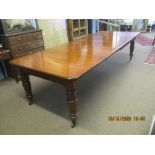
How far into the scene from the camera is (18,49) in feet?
8.34

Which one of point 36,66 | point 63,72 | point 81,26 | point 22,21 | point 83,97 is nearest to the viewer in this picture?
point 63,72

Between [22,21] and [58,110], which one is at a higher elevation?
[22,21]

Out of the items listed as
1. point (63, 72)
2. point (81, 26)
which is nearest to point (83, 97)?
point (63, 72)

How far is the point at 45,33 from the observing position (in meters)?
3.36

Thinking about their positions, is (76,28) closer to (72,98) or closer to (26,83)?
(26,83)

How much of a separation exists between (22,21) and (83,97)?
5.41 feet

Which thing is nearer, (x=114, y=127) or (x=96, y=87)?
(x=114, y=127)

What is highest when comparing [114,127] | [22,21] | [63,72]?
[22,21]

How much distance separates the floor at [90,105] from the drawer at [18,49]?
51cm

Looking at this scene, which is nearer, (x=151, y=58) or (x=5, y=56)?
(x=5, y=56)

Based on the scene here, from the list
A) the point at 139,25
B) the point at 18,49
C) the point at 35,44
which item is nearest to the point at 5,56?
the point at 18,49

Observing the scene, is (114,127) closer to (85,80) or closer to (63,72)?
(63,72)

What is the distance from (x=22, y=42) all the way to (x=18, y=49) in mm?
141

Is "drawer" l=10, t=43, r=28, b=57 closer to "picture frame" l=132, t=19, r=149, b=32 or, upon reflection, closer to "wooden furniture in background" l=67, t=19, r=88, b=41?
"wooden furniture in background" l=67, t=19, r=88, b=41
